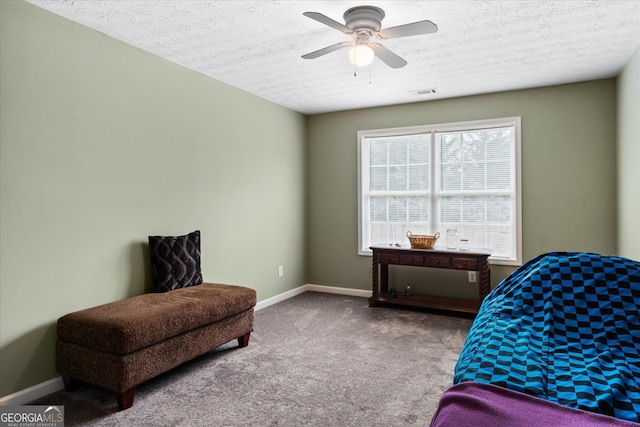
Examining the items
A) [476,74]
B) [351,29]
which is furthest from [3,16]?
[476,74]

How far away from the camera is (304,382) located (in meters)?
2.66

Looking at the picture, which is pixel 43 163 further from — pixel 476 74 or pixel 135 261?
pixel 476 74

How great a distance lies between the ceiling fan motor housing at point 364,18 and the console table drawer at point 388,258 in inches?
103

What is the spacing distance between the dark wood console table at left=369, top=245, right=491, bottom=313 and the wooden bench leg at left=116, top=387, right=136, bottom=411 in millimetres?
2863

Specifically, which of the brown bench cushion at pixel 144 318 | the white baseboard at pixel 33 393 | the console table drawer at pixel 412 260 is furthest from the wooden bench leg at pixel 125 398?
the console table drawer at pixel 412 260

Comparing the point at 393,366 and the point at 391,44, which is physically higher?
the point at 391,44

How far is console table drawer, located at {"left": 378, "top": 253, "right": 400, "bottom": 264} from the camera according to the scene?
449cm

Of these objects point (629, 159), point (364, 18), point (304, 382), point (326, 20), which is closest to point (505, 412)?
point (304, 382)

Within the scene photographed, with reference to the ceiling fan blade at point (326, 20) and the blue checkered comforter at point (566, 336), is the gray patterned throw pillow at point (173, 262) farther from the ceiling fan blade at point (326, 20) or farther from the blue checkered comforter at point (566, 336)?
the blue checkered comforter at point (566, 336)

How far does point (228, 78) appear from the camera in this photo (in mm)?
3885

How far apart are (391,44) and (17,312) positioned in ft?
10.4

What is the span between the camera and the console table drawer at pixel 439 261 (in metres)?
4.22

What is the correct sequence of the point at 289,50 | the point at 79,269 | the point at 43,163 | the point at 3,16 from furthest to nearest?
the point at 289,50 → the point at 79,269 → the point at 43,163 → the point at 3,16

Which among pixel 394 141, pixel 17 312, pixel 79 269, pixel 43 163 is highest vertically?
pixel 394 141
